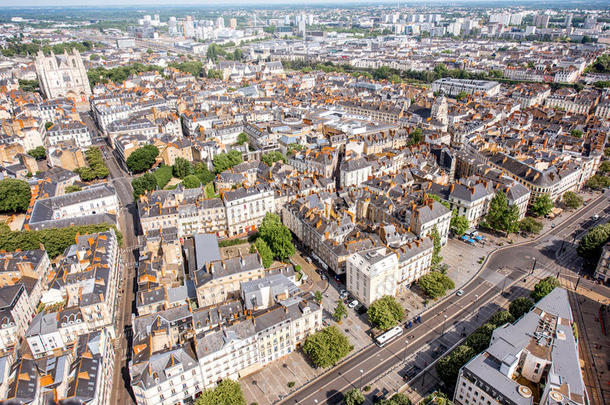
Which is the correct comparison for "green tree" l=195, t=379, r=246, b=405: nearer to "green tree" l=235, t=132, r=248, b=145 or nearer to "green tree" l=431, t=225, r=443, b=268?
"green tree" l=431, t=225, r=443, b=268

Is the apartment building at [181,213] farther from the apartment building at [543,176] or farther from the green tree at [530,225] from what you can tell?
the apartment building at [543,176]

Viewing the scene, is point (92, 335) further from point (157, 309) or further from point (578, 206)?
point (578, 206)

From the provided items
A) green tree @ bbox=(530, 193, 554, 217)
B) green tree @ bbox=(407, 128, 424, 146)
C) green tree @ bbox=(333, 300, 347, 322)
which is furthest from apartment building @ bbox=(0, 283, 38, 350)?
green tree @ bbox=(407, 128, 424, 146)

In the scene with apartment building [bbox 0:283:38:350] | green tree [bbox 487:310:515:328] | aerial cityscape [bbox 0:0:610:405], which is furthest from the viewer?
apartment building [bbox 0:283:38:350]

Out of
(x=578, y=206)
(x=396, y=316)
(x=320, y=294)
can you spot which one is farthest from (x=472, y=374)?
(x=578, y=206)

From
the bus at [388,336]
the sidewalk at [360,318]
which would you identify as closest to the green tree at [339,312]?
the sidewalk at [360,318]

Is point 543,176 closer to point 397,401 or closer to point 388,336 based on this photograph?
point 388,336
